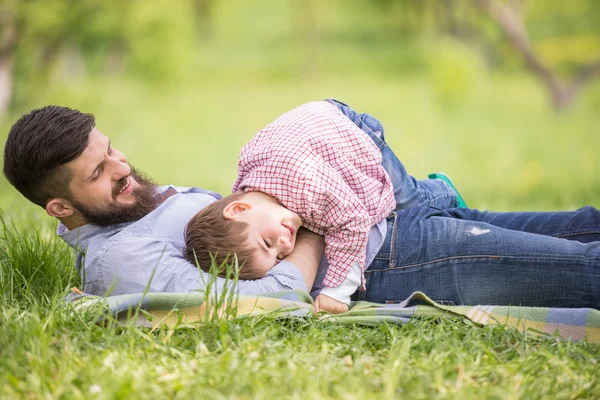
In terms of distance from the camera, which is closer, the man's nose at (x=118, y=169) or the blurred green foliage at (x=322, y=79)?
the man's nose at (x=118, y=169)

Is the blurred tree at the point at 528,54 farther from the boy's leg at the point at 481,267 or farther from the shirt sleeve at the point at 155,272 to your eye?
the shirt sleeve at the point at 155,272

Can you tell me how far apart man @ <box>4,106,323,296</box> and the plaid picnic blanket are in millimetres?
98

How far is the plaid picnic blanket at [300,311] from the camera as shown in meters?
2.39

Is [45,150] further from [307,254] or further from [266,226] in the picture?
[307,254]

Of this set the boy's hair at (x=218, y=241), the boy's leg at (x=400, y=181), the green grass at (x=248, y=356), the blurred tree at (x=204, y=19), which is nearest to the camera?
the green grass at (x=248, y=356)

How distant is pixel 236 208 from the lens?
105 inches

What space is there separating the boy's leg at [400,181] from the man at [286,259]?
→ 0.15 feet

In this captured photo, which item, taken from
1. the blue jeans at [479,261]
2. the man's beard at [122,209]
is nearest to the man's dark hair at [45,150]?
the man's beard at [122,209]

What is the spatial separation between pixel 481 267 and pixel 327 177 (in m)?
0.75

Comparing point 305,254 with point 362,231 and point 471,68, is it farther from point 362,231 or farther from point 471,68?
point 471,68

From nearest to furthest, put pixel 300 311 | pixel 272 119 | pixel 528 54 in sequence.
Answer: pixel 300 311
pixel 528 54
pixel 272 119

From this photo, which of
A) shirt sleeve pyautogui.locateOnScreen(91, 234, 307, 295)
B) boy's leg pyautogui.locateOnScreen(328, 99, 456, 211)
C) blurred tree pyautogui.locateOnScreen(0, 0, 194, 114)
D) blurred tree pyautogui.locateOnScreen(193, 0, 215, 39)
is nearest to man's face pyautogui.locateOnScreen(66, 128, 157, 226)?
shirt sleeve pyautogui.locateOnScreen(91, 234, 307, 295)

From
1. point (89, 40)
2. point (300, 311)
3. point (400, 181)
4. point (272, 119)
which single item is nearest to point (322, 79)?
point (272, 119)

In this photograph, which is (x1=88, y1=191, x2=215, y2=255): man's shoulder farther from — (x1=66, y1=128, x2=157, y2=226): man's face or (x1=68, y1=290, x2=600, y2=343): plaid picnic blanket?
(x1=68, y1=290, x2=600, y2=343): plaid picnic blanket
